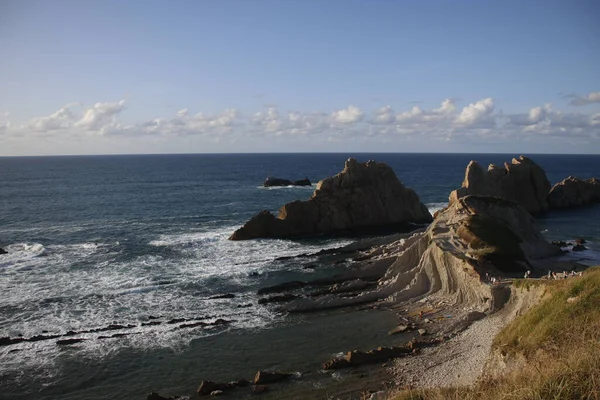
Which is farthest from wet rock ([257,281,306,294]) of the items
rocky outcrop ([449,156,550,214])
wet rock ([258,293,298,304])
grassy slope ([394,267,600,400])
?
rocky outcrop ([449,156,550,214])

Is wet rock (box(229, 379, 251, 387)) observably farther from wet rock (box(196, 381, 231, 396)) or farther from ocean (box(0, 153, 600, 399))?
ocean (box(0, 153, 600, 399))

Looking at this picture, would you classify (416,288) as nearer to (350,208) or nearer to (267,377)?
(267,377)

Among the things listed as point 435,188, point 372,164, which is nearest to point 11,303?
point 372,164

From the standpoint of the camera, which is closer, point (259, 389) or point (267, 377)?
point (259, 389)

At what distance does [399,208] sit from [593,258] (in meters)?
28.1

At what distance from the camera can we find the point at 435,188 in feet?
391

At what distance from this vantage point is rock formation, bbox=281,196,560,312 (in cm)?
3653

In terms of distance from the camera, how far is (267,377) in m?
26.2

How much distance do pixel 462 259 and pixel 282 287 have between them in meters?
15.8

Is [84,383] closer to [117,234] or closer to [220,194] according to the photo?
[117,234]

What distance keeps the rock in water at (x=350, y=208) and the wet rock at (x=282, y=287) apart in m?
21.1

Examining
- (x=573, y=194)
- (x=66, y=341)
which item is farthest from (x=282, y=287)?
(x=573, y=194)

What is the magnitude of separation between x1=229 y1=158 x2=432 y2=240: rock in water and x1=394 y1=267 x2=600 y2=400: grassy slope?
37779 mm

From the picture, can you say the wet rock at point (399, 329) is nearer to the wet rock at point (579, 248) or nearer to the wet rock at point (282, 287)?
the wet rock at point (282, 287)
